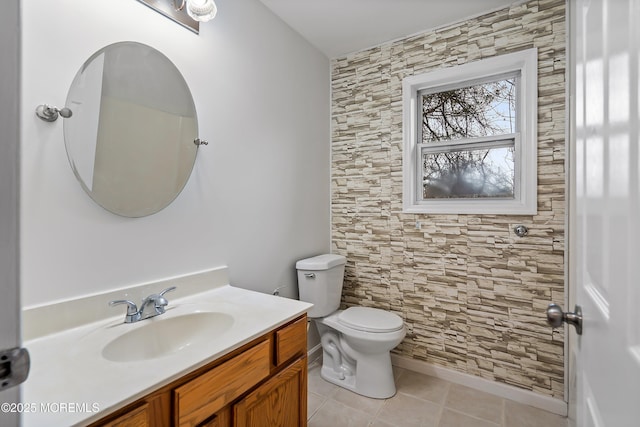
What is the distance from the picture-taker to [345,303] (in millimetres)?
2480

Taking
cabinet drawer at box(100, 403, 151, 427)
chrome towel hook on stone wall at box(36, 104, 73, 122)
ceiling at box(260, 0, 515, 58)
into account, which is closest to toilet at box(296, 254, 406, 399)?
cabinet drawer at box(100, 403, 151, 427)

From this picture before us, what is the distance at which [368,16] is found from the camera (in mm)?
1973

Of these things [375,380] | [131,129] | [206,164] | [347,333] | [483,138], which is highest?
[483,138]

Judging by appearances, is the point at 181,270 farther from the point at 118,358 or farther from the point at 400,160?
the point at 400,160

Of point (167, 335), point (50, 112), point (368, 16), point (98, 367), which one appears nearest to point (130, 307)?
point (167, 335)

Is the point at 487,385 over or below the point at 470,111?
below

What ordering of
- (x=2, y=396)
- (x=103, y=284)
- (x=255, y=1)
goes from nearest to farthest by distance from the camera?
(x=2, y=396) → (x=103, y=284) → (x=255, y=1)

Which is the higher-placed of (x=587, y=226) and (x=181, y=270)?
(x=587, y=226)

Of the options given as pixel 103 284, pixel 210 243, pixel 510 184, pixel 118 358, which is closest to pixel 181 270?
pixel 210 243

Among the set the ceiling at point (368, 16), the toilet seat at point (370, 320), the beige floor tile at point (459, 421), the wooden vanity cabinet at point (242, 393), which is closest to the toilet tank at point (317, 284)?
the toilet seat at point (370, 320)

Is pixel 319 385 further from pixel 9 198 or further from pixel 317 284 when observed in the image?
pixel 9 198

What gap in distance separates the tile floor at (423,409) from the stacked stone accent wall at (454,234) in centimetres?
14

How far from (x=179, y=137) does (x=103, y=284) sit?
695mm

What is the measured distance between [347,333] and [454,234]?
98 centimetres
